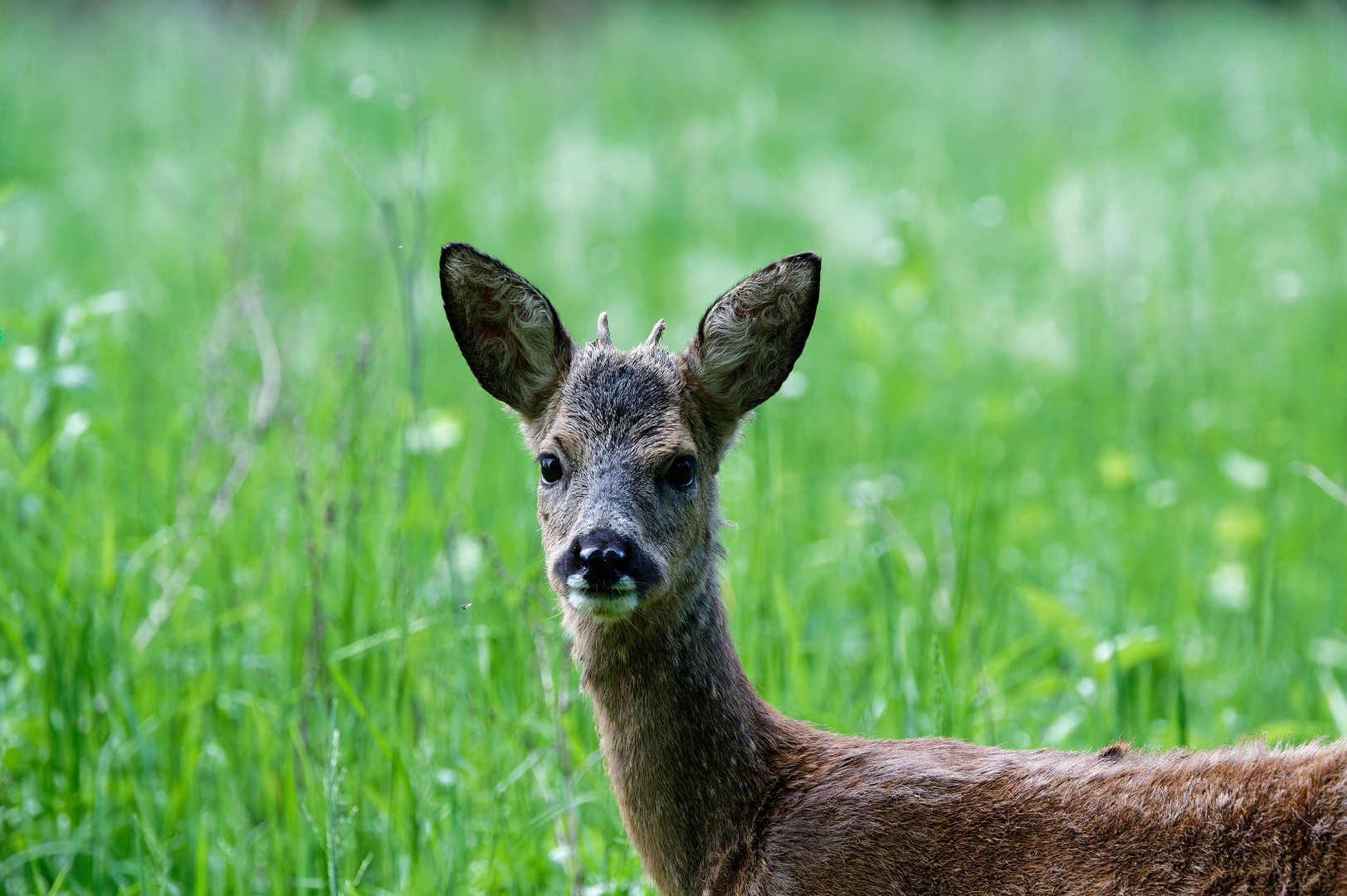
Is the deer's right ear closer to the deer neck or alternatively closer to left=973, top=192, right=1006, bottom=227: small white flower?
the deer neck

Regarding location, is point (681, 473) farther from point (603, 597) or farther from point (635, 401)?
point (603, 597)

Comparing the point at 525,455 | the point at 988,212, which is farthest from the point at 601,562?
the point at 988,212

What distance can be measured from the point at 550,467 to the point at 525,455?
252 centimetres

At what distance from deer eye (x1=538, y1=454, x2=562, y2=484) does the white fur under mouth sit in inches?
15.5

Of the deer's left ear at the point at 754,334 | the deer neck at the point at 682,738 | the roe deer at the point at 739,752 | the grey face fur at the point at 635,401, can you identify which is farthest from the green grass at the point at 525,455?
the deer's left ear at the point at 754,334

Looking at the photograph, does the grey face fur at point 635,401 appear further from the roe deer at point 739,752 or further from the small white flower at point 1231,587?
the small white flower at point 1231,587

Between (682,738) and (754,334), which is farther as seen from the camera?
(754,334)

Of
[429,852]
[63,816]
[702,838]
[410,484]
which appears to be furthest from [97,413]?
[702,838]

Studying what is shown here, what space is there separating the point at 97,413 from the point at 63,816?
2627 millimetres

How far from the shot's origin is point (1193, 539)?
5.00 m

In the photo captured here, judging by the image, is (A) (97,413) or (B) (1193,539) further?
(A) (97,413)

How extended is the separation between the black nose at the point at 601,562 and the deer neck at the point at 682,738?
29cm

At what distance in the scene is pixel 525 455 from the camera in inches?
214

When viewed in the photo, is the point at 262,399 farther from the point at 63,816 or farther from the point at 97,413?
the point at 63,816
